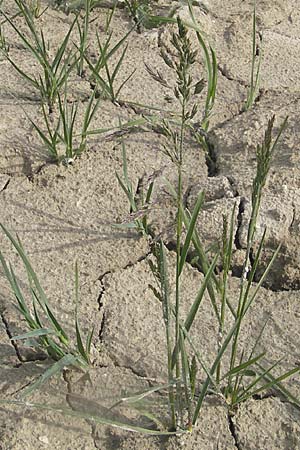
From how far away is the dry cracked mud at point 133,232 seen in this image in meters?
1.63

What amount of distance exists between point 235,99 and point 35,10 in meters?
0.82

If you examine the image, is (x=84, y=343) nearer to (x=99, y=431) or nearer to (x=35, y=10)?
(x=99, y=431)

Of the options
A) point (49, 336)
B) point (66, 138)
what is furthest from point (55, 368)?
point (66, 138)

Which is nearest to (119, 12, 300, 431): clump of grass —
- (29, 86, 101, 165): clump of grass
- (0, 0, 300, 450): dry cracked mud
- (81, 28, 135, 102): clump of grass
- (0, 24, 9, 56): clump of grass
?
(0, 0, 300, 450): dry cracked mud

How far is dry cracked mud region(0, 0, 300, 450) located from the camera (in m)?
1.63

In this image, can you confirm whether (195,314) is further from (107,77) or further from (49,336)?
(107,77)

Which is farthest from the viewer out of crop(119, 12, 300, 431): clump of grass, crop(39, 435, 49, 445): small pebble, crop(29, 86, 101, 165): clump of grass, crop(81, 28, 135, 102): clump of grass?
crop(81, 28, 135, 102): clump of grass

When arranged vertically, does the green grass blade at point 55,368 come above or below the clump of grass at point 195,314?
below

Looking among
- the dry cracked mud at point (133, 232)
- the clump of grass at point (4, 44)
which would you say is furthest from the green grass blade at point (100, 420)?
the clump of grass at point (4, 44)

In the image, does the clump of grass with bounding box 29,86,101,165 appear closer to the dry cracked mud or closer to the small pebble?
the dry cracked mud

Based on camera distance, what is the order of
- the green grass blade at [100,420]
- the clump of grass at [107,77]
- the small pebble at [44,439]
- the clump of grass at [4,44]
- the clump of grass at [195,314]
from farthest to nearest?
the clump of grass at [4,44], the clump of grass at [107,77], the small pebble at [44,439], the green grass blade at [100,420], the clump of grass at [195,314]

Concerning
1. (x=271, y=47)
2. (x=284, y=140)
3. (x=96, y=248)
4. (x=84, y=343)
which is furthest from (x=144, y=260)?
(x=271, y=47)

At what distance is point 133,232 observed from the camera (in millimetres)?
2025

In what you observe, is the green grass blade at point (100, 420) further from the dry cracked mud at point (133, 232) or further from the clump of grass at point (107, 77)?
the clump of grass at point (107, 77)
